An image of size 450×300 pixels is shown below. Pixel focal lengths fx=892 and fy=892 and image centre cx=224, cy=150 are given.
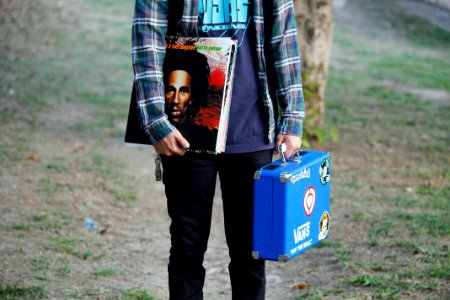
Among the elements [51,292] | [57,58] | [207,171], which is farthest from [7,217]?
[57,58]

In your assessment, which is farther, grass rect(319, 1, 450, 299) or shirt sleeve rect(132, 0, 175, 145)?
grass rect(319, 1, 450, 299)

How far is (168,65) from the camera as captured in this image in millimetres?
3471

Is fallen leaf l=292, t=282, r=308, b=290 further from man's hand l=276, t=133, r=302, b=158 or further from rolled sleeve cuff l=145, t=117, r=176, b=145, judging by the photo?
rolled sleeve cuff l=145, t=117, r=176, b=145

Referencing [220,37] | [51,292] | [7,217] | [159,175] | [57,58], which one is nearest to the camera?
[220,37]

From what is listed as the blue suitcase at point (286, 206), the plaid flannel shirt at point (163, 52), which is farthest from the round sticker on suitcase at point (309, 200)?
the plaid flannel shirt at point (163, 52)

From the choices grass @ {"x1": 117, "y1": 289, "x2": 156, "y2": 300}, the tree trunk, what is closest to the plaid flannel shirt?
grass @ {"x1": 117, "y1": 289, "x2": 156, "y2": 300}

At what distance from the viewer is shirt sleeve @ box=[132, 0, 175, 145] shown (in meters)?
3.39

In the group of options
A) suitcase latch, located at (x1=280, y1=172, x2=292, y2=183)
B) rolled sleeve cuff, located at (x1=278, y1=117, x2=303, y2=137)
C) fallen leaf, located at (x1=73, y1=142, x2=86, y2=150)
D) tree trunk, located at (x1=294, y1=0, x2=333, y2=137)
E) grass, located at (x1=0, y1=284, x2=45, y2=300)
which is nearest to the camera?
suitcase latch, located at (x1=280, y1=172, x2=292, y2=183)

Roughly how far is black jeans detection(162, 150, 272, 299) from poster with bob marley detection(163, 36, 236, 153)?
0.12m

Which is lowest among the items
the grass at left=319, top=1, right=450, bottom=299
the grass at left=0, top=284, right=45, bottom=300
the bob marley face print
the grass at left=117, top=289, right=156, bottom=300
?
the grass at left=117, top=289, right=156, bottom=300

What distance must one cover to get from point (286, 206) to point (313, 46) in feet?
16.8

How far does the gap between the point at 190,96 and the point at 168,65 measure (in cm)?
15

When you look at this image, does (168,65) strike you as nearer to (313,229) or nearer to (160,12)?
(160,12)

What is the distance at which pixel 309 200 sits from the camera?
3.58m
